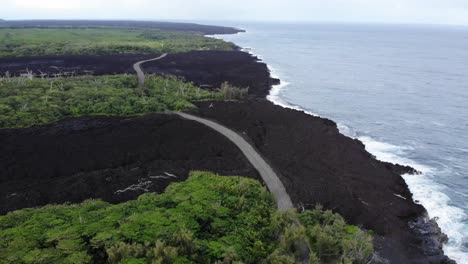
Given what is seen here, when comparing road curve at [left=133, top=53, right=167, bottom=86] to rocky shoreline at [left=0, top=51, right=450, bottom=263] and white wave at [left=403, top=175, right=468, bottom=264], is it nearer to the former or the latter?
rocky shoreline at [left=0, top=51, right=450, bottom=263]

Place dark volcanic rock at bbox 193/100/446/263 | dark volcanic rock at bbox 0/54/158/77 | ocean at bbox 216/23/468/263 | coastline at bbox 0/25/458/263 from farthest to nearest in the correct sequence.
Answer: dark volcanic rock at bbox 0/54/158/77 → ocean at bbox 216/23/468/263 → coastline at bbox 0/25/458/263 → dark volcanic rock at bbox 193/100/446/263

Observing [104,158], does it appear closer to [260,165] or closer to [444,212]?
[260,165]

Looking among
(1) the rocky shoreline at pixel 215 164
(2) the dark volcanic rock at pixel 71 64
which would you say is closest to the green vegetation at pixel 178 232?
(1) the rocky shoreline at pixel 215 164

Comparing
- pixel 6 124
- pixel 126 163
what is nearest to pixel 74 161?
pixel 126 163

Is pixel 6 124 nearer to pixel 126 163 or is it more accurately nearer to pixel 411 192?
pixel 126 163

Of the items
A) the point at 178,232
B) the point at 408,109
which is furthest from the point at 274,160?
the point at 408,109

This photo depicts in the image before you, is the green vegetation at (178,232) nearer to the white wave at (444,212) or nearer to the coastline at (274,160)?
the coastline at (274,160)

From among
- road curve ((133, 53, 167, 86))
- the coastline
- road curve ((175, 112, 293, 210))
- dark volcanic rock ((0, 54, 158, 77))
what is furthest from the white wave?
dark volcanic rock ((0, 54, 158, 77))
